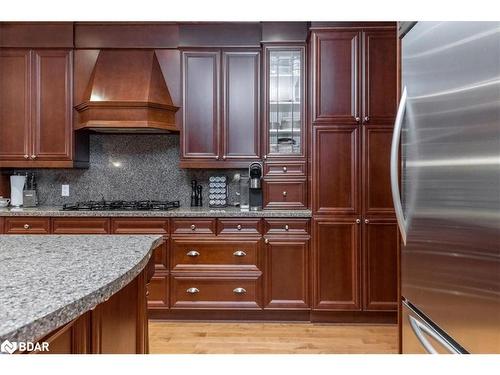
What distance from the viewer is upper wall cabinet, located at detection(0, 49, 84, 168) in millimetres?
3684

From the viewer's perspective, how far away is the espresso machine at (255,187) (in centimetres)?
355

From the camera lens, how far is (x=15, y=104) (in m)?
3.70

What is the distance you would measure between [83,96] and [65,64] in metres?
0.33

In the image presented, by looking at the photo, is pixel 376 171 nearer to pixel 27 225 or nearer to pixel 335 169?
pixel 335 169

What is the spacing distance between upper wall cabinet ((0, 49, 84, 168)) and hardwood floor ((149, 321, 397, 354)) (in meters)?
1.74

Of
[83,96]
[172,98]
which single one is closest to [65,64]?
[83,96]

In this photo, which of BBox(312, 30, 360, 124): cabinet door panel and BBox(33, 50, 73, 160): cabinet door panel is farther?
BBox(33, 50, 73, 160): cabinet door panel

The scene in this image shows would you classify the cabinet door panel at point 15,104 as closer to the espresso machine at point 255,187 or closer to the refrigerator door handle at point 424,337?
the espresso machine at point 255,187

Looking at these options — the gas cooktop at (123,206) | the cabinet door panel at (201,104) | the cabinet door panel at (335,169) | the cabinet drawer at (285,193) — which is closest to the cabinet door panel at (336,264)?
the cabinet door panel at (335,169)

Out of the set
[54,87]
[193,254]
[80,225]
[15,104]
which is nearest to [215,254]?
[193,254]

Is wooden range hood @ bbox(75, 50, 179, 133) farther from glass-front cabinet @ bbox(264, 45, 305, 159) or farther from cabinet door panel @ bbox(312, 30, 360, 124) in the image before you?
cabinet door panel @ bbox(312, 30, 360, 124)

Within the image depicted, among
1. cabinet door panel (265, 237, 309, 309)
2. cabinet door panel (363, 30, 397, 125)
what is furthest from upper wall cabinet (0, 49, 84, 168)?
cabinet door panel (363, 30, 397, 125)

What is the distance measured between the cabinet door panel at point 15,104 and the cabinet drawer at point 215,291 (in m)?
1.80

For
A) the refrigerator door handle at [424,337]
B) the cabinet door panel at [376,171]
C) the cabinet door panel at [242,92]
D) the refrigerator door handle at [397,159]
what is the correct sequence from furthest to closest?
the cabinet door panel at [242,92] < the cabinet door panel at [376,171] < the refrigerator door handle at [397,159] < the refrigerator door handle at [424,337]
